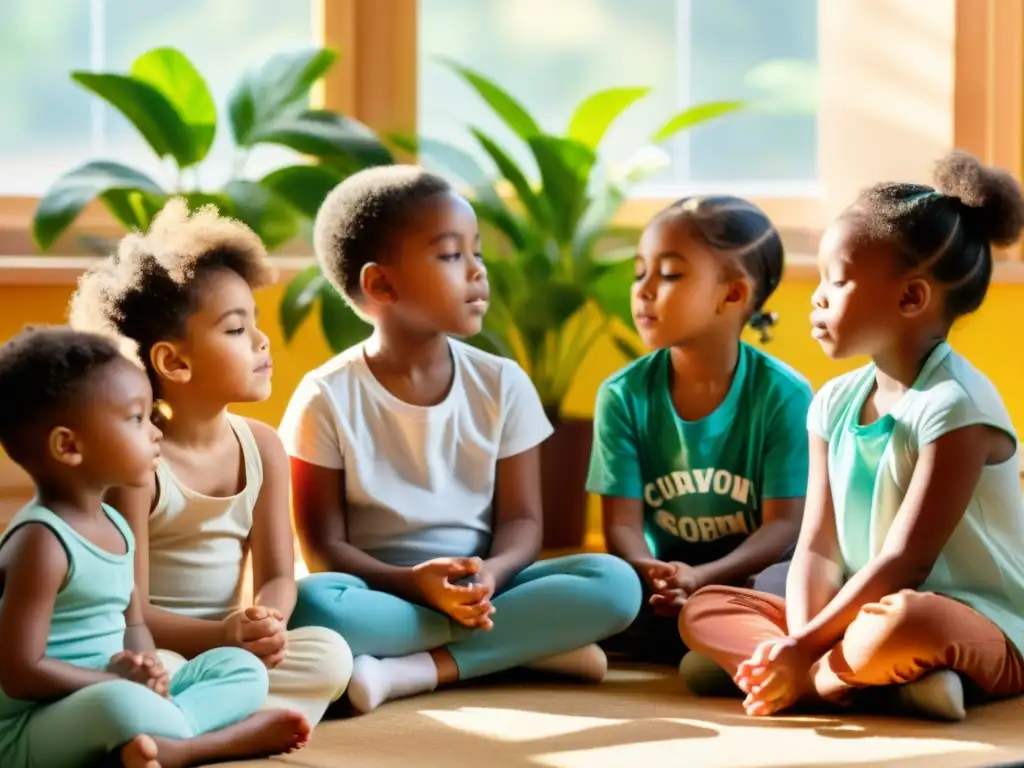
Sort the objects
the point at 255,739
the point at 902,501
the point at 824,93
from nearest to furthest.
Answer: the point at 255,739 → the point at 902,501 → the point at 824,93

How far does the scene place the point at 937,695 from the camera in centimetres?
155

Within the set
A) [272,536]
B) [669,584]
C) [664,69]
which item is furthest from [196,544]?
[664,69]

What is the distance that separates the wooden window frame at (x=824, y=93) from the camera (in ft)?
8.95

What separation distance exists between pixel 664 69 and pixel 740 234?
1125 millimetres

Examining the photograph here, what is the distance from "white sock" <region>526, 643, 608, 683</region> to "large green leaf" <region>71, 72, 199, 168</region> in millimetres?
1172

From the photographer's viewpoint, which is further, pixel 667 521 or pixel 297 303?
pixel 297 303

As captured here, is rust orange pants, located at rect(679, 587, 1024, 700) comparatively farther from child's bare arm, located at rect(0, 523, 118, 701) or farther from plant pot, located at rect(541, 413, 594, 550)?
plant pot, located at rect(541, 413, 594, 550)

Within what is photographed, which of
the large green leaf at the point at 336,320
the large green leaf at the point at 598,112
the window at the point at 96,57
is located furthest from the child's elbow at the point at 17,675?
the window at the point at 96,57

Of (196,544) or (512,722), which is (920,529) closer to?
(512,722)

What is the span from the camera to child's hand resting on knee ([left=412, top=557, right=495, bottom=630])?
5.57 feet

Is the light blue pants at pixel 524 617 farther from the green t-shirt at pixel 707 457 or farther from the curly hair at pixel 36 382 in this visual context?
the curly hair at pixel 36 382

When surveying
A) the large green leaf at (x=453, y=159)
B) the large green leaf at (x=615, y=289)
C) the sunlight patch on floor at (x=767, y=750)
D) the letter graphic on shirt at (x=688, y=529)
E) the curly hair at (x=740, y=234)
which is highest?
the large green leaf at (x=453, y=159)

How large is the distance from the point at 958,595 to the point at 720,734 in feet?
1.03

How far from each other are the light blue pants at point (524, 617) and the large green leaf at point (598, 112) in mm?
1017
